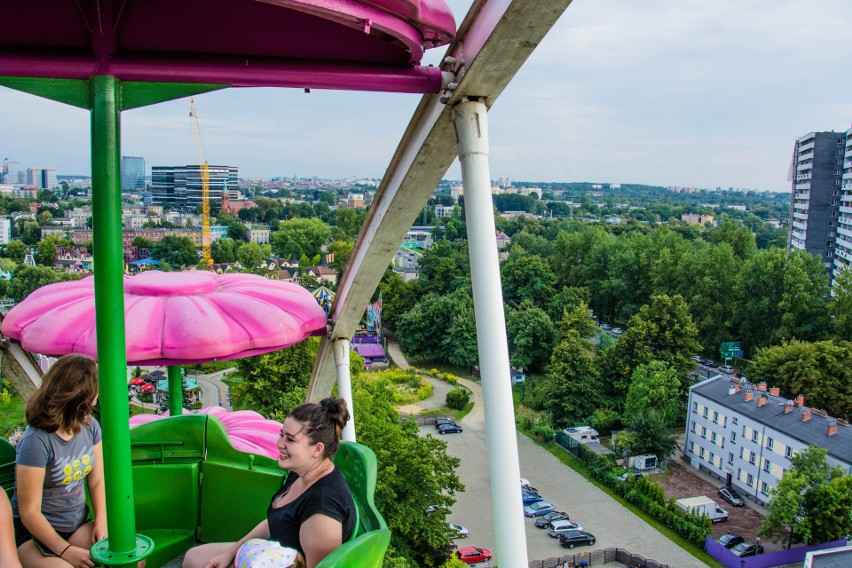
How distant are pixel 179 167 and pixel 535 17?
5231 inches

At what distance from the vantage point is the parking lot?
67.7 ft

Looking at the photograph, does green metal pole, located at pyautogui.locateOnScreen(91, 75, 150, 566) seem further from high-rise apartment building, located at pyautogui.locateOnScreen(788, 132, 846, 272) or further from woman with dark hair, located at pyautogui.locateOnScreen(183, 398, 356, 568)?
high-rise apartment building, located at pyautogui.locateOnScreen(788, 132, 846, 272)

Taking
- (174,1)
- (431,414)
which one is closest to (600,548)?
(431,414)

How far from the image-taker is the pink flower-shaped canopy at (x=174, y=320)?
5504 millimetres

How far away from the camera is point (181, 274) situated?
6531 mm

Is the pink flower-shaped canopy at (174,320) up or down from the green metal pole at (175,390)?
up

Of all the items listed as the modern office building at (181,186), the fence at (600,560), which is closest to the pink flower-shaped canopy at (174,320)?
the fence at (600,560)

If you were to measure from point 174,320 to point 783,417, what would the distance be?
2277 centimetres

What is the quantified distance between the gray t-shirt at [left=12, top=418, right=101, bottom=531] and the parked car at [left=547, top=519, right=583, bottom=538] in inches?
756

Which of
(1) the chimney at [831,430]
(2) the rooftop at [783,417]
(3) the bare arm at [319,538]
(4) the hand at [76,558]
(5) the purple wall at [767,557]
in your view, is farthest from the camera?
(1) the chimney at [831,430]

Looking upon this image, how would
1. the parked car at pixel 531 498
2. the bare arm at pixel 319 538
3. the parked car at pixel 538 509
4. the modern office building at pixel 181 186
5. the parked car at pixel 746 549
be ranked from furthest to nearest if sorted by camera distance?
the modern office building at pixel 181 186 → the parked car at pixel 531 498 → the parked car at pixel 538 509 → the parked car at pixel 746 549 → the bare arm at pixel 319 538

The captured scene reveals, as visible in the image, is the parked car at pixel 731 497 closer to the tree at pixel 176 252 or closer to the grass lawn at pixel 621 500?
the grass lawn at pixel 621 500

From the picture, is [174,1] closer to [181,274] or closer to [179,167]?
[181,274]

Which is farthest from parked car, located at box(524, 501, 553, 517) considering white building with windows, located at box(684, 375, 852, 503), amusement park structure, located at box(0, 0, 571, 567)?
amusement park structure, located at box(0, 0, 571, 567)
